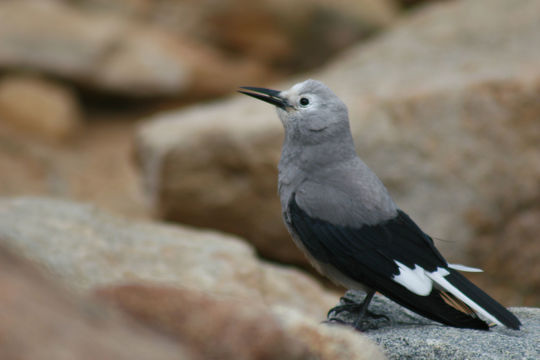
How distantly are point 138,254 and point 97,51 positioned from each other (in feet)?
24.5

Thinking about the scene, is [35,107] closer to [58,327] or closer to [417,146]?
[417,146]

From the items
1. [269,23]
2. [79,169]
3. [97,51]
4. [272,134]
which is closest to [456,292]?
[272,134]

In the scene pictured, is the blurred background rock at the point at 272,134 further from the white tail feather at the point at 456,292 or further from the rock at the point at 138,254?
the white tail feather at the point at 456,292

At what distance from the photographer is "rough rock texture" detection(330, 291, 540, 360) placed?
10.5 feet

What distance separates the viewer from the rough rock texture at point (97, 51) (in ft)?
38.0

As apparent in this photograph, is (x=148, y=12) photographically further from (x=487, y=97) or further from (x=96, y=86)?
(x=487, y=97)

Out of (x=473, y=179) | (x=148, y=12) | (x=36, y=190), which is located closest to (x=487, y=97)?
(x=473, y=179)

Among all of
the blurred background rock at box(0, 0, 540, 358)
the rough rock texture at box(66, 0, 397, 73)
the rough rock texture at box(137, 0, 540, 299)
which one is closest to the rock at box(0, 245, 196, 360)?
the blurred background rock at box(0, 0, 540, 358)

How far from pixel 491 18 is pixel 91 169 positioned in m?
6.56

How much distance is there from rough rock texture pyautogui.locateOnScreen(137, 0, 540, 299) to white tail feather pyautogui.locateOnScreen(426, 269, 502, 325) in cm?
297

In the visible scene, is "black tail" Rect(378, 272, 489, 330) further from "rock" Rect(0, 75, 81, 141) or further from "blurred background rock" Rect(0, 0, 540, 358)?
"rock" Rect(0, 75, 81, 141)

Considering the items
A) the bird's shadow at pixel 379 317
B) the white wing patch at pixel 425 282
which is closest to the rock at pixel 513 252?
the bird's shadow at pixel 379 317

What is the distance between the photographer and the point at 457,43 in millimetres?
8117

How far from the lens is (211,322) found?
2.05 meters
